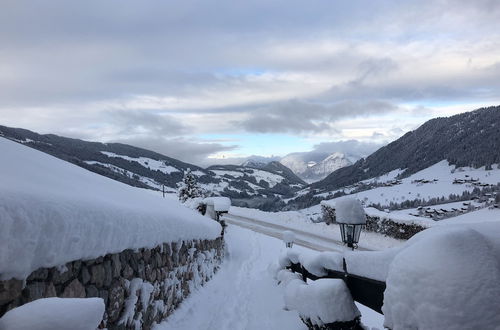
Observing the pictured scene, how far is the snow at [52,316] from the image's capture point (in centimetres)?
182

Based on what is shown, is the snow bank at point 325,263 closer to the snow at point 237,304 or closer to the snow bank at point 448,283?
the snow at point 237,304

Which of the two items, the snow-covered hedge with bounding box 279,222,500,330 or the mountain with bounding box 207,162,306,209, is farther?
the mountain with bounding box 207,162,306,209

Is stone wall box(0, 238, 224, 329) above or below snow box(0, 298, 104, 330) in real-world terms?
below

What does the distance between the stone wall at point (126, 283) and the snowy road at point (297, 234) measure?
1365 cm

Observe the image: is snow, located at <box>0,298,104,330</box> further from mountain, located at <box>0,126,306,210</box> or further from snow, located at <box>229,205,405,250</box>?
mountain, located at <box>0,126,306,210</box>

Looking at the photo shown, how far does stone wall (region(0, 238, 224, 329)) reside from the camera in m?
3.11

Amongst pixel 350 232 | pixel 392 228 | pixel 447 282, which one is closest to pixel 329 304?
pixel 447 282

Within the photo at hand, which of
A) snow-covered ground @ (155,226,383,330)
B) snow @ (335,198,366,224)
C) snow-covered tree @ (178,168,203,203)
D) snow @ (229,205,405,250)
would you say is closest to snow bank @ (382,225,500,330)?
snow-covered ground @ (155,226,383,330)

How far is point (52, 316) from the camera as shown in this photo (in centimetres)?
185

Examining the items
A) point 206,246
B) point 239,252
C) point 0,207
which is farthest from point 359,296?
point 239,252

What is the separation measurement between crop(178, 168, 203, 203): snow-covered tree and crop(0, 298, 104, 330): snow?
103 feet

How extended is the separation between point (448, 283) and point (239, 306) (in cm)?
724

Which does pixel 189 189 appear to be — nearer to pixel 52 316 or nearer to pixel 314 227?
pixel 314 227

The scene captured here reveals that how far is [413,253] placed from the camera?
100 inches
